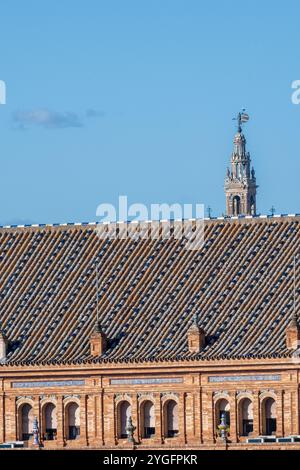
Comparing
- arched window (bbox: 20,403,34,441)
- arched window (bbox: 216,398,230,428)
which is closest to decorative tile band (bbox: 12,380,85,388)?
arched window (bbox: 20,403,34,441)

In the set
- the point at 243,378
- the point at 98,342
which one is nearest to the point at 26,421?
the point at 98,342

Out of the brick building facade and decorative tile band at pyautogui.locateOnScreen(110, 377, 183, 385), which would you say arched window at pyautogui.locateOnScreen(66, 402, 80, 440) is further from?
decorative tile band at pyautogui.locateOnScreen(110, 377, 183, 385)

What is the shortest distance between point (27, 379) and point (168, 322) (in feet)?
23.7

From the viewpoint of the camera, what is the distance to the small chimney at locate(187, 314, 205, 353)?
5276 inches

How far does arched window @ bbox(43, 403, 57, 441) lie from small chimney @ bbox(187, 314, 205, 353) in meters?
8.07

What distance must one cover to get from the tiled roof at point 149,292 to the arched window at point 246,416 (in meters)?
2.36

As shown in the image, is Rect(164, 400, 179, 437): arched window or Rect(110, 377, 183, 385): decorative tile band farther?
Rect(164, 400, 179, 437): arched window

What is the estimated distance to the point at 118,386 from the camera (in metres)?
137

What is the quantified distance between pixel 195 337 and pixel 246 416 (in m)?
4.09

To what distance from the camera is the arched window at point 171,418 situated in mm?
136000

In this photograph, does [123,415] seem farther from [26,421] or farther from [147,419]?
[26,421]

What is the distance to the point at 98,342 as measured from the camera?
137 metres

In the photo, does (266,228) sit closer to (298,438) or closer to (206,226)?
(206,226)
